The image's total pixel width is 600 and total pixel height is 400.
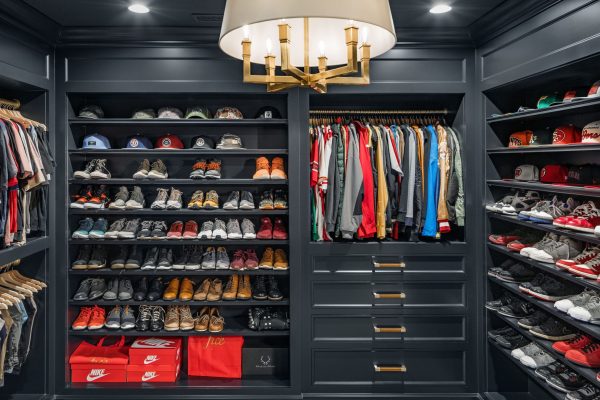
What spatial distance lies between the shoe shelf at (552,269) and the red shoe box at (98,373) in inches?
102

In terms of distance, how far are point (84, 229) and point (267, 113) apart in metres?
1.47

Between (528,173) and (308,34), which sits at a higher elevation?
(308,34)

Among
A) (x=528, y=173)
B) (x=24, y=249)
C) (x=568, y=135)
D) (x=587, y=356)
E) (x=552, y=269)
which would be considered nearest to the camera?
(x=587, y=356)

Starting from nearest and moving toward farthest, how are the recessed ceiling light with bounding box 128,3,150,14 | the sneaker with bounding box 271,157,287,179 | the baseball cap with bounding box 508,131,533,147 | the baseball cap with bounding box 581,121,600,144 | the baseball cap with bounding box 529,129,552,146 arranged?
1. the baseball cap with bounding box 581,121,600,144
2. the recessed ceiling light with bounding box 128,3,150,14
3. the baseball cap with bounding box 529,129,552,146
4. the baseball cap with bounding box 508,131,533,147
5. the sneaker with bounding box 271,157,287,179

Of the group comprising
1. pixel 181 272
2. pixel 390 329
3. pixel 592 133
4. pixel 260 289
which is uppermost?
pixel 592 133

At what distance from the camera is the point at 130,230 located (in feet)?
11.0

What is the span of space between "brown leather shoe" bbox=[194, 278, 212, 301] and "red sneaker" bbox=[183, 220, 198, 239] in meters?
0.38

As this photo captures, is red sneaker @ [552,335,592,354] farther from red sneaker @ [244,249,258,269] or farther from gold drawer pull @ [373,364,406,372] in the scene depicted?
red sneaker @ [244,249,258,269]

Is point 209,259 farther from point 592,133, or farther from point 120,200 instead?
point 592,133

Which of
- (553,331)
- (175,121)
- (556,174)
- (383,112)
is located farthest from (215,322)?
(556,174)

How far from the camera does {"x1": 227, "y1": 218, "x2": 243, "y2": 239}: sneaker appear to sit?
335cm

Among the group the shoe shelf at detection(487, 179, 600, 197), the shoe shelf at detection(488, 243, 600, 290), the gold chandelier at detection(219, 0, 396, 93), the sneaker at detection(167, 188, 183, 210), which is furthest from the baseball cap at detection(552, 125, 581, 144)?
the sneaker at detection(167, 188, 183, 210)

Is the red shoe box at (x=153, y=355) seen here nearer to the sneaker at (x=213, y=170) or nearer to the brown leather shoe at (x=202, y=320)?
the brown leather shoe at (x=202, y=320)

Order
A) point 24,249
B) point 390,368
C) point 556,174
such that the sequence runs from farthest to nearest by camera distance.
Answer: point 390,368 → point 24,249 → point 556,174
